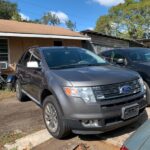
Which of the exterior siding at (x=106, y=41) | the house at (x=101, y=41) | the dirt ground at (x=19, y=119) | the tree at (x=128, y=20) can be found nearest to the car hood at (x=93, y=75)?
the dirt ground at (x=19, y=119)

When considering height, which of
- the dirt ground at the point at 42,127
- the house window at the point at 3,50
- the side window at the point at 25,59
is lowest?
the dirt ground at the point at 42,127

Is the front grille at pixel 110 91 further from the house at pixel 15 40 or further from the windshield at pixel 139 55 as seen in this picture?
the house at pixel 15 40

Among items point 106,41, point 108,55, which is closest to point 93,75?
point 108,55

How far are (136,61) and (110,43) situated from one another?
14758 millimetres

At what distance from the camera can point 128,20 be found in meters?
45.1

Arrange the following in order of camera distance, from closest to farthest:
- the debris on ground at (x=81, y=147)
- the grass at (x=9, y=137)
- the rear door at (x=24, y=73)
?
1. the debris on ground at (x=81, y=147)
2. the grass at (x=9, y=137)
3. the rear door at (x=24, y=73)

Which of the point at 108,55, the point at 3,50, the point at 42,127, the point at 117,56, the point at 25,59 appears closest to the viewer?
the point at 42,127

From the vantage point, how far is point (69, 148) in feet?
14.5

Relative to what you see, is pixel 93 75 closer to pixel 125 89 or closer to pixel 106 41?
pixel 125 89

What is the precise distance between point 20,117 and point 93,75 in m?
2.70

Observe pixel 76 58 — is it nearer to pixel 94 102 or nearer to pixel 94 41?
pixel 94 102

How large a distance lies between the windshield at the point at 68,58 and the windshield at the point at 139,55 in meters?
1.84

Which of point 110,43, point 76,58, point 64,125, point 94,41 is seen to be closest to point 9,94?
point 76,58

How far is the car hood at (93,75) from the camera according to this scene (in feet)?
14.4
